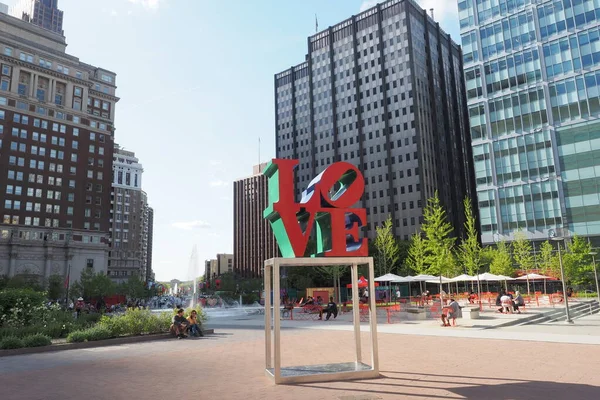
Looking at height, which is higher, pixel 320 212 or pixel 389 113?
pixel 389 113

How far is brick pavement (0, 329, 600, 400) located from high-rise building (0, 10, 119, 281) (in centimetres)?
7420

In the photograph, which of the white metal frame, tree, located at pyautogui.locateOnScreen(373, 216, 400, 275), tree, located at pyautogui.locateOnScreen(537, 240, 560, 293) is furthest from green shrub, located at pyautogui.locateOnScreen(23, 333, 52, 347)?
tree, located at pyautogui.locateOnScreen(537, 240, 560, 293)

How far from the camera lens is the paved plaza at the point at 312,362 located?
9.16m

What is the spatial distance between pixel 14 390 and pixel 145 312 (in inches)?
438

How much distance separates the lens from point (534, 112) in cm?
6806

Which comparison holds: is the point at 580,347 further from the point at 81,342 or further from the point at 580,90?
the point at 580,90

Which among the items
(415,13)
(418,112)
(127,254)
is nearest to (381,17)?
(415,13)

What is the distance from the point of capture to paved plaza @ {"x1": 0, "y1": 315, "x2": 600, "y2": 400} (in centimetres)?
916

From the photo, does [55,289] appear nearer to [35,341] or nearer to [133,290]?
[133,290]

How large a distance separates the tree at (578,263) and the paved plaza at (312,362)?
36.3 m

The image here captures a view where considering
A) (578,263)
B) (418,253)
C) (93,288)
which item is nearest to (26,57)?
(93,288)

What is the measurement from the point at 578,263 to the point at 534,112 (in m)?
27.0

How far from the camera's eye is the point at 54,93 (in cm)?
8988

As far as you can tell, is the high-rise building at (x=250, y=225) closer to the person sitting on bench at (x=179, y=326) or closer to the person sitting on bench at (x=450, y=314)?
the person sitting on bench at (x=450, y=314)
